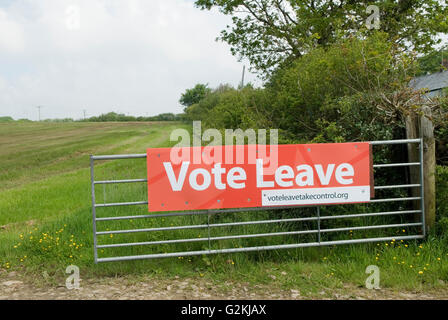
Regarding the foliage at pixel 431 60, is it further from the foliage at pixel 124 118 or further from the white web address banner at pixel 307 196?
the foliage at pixel 124 118

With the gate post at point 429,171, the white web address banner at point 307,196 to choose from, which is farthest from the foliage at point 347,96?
the white web address banner at point 307,196

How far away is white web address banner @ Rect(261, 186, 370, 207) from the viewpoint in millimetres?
5234

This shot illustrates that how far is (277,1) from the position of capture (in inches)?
824

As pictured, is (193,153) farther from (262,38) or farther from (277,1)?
(277,1)

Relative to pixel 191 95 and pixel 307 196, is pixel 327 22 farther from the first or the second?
pixel 191 95

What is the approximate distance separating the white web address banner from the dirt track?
1.18m

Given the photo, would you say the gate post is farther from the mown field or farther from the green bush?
the mown field

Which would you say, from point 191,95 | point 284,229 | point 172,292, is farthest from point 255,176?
point 191,95

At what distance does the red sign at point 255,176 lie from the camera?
5086 mm

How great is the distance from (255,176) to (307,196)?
2.55 feet

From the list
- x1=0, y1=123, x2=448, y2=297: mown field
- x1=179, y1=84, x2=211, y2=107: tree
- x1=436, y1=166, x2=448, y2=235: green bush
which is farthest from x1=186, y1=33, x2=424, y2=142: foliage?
x1=179, y1=84, x2=211, y2=107: tree

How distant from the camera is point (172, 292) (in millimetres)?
4504
